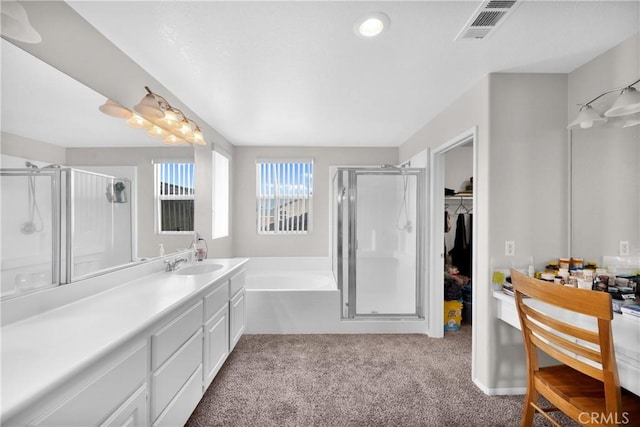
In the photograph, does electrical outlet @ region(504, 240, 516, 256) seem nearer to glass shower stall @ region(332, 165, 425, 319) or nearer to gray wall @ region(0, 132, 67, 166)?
glass shower stall @ region(332, 165, 425, 319)

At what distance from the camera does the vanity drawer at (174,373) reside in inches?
49.6

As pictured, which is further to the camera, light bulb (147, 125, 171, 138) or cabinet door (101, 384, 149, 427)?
light bulb (147, 125, 171, 138)

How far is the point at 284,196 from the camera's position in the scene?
166 inches

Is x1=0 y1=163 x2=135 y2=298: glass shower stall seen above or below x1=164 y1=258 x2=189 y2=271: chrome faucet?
above

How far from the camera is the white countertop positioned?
2.44 feet

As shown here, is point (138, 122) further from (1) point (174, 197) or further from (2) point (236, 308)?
(2) point (236, 308)

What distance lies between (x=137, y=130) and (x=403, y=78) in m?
2.02

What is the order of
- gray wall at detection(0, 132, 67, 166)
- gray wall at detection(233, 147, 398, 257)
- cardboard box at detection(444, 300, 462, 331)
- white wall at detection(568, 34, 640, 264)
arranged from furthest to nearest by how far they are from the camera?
1. gray wall at detection(233, 147, 398, 257)
2. cardboard box at detection(444, 300, 462, 331)
3. white wall at detection(568, 34, 640, 264)
4. gray wall at detection(0, 132, 67, 166)

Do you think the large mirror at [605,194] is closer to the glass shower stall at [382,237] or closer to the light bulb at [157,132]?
the glass shower stall at [382,237]

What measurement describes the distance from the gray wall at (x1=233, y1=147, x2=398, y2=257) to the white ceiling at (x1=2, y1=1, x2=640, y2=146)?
1.52 m

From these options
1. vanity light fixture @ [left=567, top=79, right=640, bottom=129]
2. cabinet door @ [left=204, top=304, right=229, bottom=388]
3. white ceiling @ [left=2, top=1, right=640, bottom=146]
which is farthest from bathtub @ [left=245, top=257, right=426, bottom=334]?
vanity light fixture @ [left=567, top=79, right=640, bottom=129]

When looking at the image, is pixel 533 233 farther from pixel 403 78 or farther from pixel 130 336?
pixel 130 336

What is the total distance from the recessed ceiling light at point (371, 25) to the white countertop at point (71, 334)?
179 centimetres

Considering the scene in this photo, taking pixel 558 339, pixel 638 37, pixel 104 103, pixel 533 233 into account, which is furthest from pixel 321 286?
pixel 638 37
